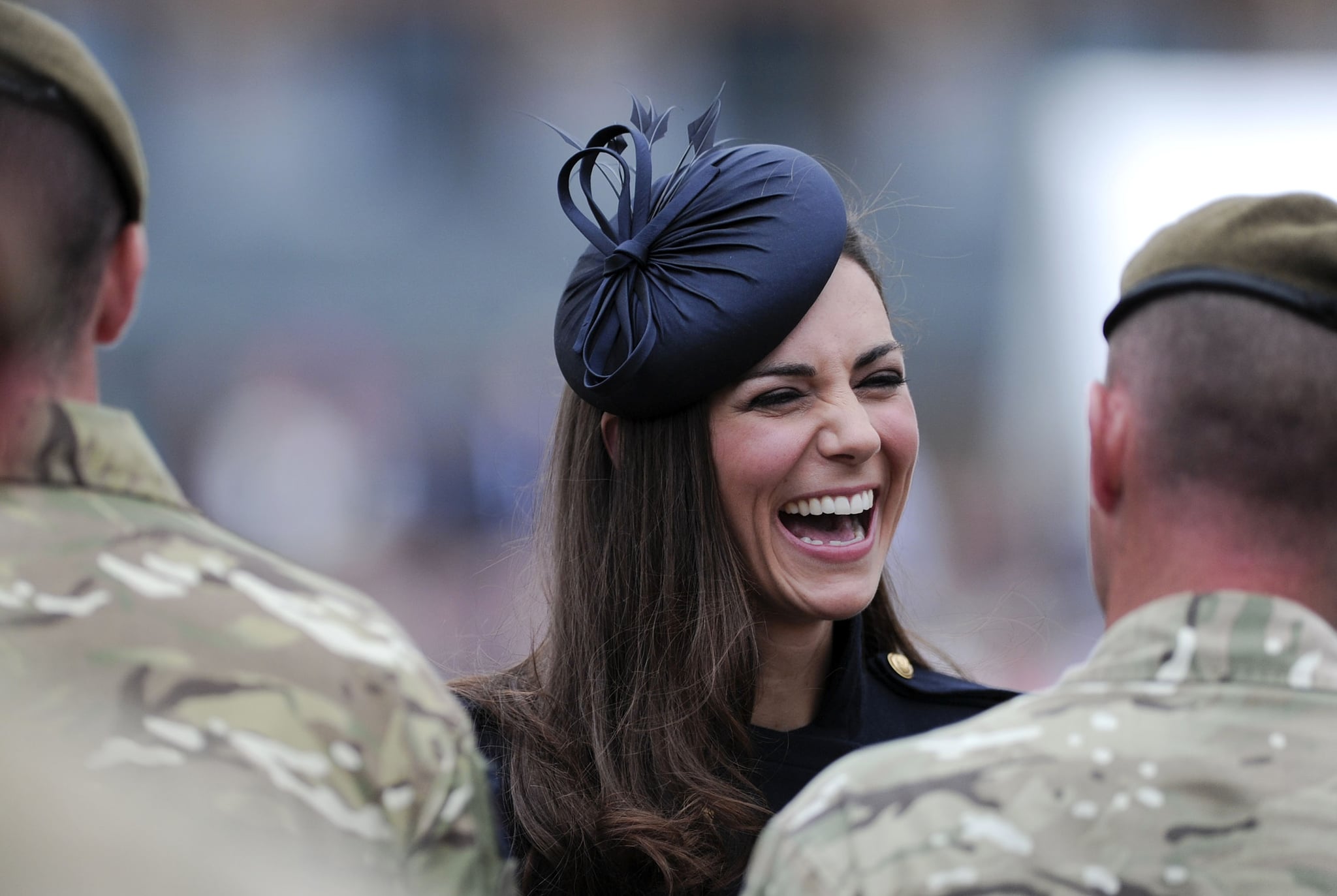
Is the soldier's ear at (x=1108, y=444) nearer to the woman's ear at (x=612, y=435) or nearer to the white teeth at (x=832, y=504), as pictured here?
the white teeth at (x=832, y=504)

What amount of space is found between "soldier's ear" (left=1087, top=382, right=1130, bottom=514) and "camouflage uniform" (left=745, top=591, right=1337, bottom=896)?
14cm

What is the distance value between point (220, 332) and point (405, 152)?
1.57m

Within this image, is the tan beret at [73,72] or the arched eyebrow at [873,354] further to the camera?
the arched eyebrow at [873,354]

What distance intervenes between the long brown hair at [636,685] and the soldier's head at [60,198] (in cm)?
144

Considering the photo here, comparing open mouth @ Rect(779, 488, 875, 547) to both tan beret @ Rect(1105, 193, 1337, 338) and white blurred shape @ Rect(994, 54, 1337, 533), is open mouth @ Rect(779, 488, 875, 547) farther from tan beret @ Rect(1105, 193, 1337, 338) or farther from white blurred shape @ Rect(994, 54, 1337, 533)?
white blurred shape @ Rect(994, 54, 1337, 533)

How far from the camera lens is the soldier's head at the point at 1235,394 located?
1.58 meters

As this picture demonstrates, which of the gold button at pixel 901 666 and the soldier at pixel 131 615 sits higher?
the soldier at pixel 131 615

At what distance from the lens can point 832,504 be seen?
9.58 ft

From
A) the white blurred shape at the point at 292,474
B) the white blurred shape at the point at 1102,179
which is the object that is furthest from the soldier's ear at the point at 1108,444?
the white blurred shape at the point at 1102,179

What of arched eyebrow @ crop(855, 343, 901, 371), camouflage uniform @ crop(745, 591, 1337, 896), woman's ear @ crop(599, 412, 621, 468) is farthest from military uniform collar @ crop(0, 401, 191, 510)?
arched eyebrow @ crop(855, 343, 901, 371)

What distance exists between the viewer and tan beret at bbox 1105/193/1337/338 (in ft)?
5.27

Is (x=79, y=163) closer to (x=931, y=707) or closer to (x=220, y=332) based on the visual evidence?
(x=931, y=707)

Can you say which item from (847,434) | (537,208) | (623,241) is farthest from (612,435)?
(537,208)

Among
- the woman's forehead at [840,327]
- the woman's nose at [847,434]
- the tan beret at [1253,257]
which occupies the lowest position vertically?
the woman's nose at [847,434]
